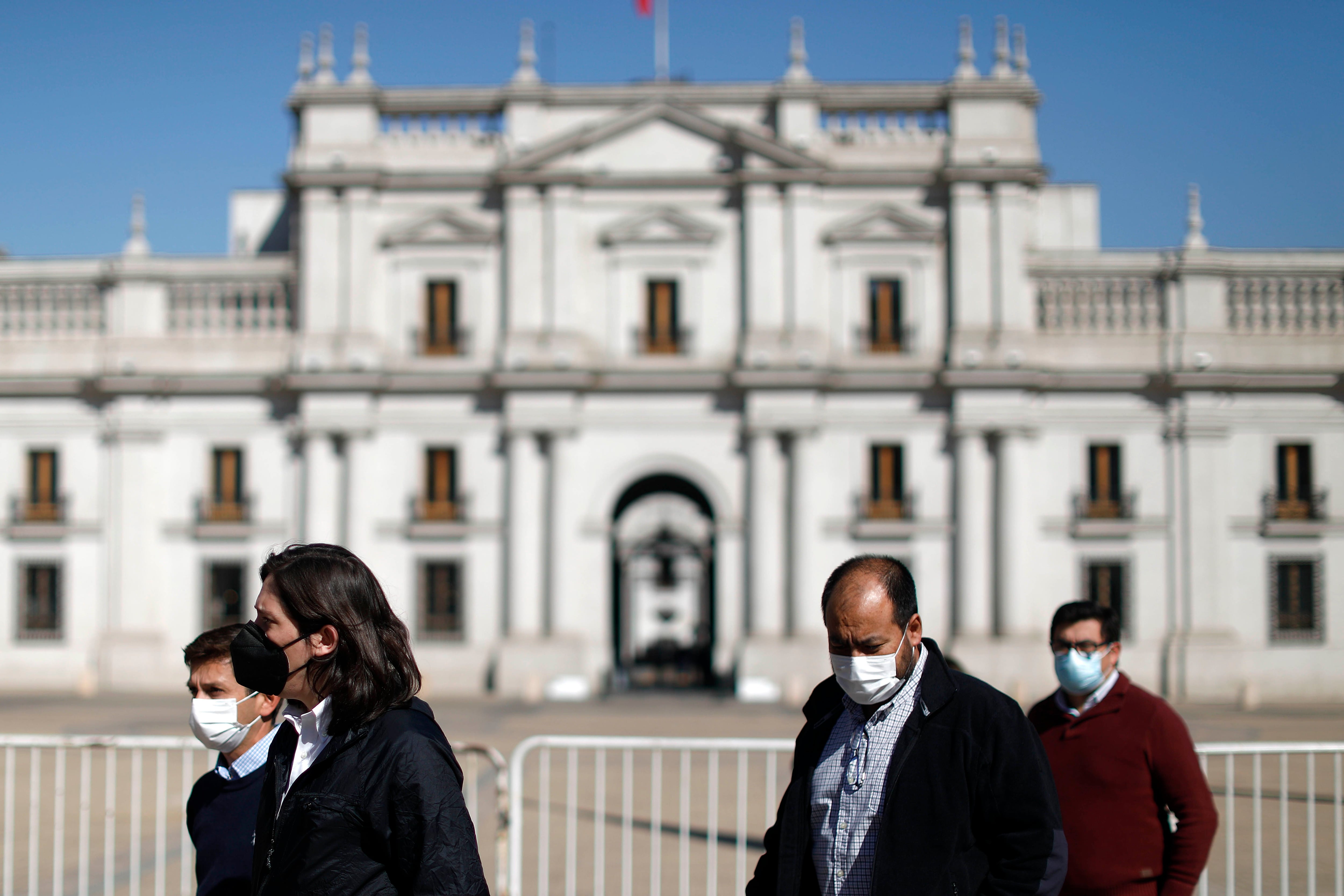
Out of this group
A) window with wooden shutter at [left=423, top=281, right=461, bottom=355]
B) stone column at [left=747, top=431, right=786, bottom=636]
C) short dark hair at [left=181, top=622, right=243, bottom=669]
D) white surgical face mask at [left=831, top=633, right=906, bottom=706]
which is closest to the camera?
white surgical face mask at [left=831, top=633, right=906, bottom=706]

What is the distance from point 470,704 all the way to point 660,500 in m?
14.8

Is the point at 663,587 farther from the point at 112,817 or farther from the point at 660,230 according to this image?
the point at 112,817

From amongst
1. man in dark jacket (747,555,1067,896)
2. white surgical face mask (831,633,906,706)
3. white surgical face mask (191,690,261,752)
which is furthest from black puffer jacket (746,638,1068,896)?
white surgical face mask (191,690,261,752)

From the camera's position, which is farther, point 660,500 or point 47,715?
point 660,500

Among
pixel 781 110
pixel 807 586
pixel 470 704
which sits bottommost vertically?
pixel 470 704

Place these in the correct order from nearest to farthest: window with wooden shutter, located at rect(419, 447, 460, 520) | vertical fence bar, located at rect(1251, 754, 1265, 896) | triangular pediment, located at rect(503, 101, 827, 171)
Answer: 1. vertical fence bar, located at rect(1251, 754, 1265, 896)
2. triangular pediment, located at rect(503, 101, 827, 171)
3. window with wooden shutter, located at rect(419, 447, 460, 520)

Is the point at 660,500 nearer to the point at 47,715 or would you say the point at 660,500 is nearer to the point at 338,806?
the point at 47,715

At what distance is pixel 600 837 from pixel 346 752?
5014mm

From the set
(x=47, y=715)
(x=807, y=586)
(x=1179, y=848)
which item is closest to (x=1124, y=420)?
(x=807, y=586)

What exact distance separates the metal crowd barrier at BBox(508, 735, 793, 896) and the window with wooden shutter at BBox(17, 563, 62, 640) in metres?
17.6

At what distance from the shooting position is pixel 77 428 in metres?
30.6

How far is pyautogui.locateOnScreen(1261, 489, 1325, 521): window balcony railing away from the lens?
1148 inches

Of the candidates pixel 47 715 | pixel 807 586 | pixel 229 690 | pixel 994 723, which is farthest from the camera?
pixel 807 586

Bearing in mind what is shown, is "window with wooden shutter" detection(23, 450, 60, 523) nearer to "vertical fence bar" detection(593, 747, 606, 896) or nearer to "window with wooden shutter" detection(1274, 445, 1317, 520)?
"vertical fence bar" detection(593, 747, 606, 896)
